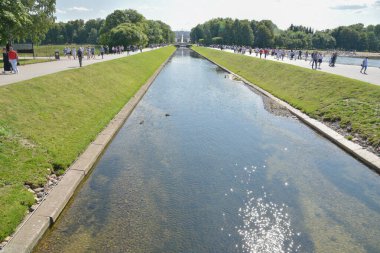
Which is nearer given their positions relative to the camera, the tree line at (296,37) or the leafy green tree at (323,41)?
the tree line at (296,37)

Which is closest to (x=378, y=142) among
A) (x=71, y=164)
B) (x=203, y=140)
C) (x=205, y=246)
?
(x=203, y=140)

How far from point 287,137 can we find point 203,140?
5125 mm

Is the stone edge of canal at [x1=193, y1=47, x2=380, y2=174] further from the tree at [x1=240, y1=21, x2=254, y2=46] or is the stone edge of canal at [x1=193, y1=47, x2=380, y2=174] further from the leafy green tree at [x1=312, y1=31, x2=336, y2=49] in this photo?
the leafy green tree at [x1=312, y1=31, x2=336, y2=49]

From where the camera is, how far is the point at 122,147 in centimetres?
1645

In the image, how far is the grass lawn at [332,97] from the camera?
18484mm

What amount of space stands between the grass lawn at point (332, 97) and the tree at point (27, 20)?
1140 inches

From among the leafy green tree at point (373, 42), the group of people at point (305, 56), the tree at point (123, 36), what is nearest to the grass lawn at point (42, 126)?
the group of people at point (305, 56)

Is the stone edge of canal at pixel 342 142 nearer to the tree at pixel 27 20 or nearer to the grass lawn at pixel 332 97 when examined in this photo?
the grass lawn at pixel 332 97

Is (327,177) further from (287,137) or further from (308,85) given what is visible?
(308,85)

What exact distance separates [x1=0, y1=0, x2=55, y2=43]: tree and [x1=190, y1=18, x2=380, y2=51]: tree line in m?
118

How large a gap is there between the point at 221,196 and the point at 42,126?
31.2ft

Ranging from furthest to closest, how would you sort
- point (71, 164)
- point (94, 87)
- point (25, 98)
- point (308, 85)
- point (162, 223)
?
1. point (308, 85)
2. point (94, 87)
3. point (25, 98)
4. point (71, 164)
5. point (162, 223)

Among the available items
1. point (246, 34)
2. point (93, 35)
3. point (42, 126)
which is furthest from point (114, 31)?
point (93, 35)

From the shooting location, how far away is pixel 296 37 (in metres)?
166
